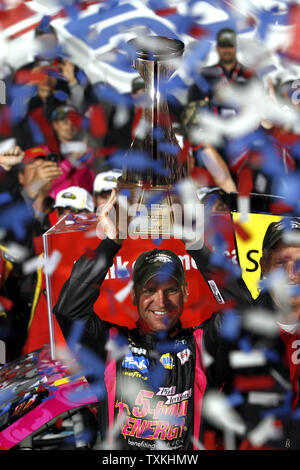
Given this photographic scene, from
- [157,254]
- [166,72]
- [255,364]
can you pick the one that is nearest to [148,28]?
[166,72]

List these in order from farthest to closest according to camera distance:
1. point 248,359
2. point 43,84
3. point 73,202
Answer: point 43,84 < point 73,202 < point 248,359

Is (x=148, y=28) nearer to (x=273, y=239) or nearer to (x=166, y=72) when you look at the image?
(x=166, y=72)

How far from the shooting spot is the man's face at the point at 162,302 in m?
1.49

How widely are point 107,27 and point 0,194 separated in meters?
0.79

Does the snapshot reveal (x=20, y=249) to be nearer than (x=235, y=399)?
No

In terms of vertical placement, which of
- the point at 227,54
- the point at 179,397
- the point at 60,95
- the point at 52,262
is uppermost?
the point at 227,54

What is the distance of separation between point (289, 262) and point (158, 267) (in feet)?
1.19

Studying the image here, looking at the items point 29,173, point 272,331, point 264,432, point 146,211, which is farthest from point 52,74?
point 264,432

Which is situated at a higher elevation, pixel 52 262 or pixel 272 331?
pixel 52 262

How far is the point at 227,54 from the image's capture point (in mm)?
2299

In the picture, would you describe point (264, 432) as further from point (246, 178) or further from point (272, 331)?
point (246, 178)

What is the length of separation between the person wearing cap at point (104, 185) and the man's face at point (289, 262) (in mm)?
850

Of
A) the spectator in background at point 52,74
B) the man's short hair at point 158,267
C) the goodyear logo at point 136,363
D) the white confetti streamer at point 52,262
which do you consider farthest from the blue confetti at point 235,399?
the spectator in background at point 52,74

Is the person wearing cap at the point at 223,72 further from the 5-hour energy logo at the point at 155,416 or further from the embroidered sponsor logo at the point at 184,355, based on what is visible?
the 5-hour energy logo at the point at 155,416
